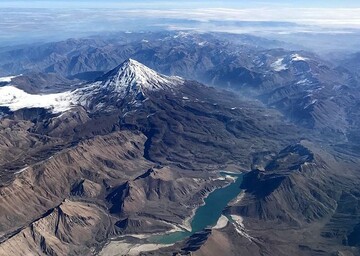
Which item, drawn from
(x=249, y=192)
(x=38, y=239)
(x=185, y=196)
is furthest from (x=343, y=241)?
(x=38, y=239)

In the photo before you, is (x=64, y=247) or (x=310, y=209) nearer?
(x=64, y=247)

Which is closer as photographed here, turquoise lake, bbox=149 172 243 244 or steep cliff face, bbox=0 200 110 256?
steep cliff face, bbox=0 200 110 256

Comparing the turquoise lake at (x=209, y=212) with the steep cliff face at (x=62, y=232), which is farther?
the turquoise lake at (x=209, y=212)

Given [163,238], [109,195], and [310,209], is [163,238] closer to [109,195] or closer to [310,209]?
[109,195]

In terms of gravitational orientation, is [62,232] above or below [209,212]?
above

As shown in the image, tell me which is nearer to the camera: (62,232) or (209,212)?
(62,232)

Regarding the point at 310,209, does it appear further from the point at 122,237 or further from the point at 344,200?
the point at 122,237

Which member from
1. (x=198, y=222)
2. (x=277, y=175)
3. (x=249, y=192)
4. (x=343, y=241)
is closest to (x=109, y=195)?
(x=198, y=222)

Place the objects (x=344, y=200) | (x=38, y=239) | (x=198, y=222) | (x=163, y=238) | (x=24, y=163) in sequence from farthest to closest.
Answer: (x=24, y=163) < (x=344, y=200) < (x=198, y=222) < (x=163, y=238) < (x=38, y=239)

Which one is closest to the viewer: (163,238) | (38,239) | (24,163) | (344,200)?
(38,239)
